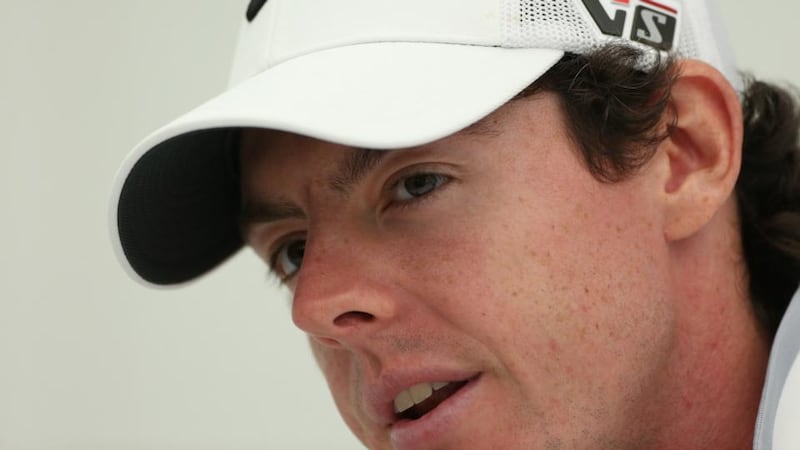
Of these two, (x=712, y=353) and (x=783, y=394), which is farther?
(x=712, y=353)

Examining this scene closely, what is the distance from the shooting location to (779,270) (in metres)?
1.14

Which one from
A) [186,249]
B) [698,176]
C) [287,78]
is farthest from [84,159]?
[698,176]

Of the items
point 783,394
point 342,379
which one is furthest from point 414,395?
point 783,394

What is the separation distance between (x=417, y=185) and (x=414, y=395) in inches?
7.7

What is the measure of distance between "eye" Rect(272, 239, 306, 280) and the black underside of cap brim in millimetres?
86

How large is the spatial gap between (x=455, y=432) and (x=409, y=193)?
0.70ft

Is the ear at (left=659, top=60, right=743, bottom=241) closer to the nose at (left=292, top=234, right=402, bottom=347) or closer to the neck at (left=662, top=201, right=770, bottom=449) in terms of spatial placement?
the neck at (left=662, top=201, right=770, bottom=449)

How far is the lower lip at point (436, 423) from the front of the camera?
3.18 feet

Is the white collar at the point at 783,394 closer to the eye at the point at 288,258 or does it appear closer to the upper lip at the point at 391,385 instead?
the upper lip at the point at 391,385

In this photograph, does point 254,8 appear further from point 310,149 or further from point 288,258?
point 288,258

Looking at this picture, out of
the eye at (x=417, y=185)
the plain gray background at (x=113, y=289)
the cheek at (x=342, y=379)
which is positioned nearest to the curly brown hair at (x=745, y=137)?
the eye at (x=417, y=185)

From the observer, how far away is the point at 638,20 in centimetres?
102

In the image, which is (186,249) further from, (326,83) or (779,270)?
(779,270)

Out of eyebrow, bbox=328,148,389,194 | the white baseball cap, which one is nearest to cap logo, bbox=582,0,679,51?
the white baseball cap
